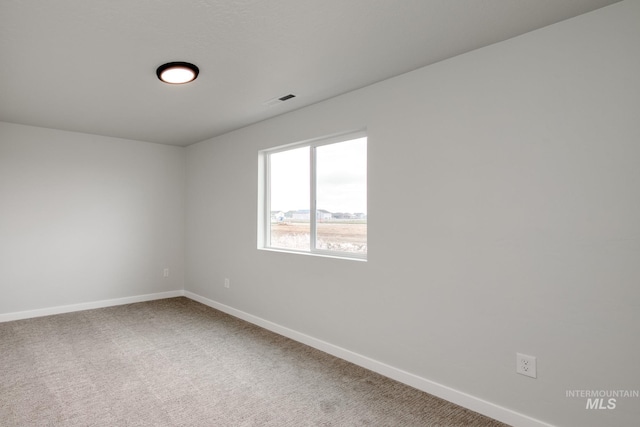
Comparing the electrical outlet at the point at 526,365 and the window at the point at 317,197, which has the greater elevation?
the window at the point at 317,197

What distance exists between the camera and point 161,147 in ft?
18.0

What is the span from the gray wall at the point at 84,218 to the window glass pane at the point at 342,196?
3.03m

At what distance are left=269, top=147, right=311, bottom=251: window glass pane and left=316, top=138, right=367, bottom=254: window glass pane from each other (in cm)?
19

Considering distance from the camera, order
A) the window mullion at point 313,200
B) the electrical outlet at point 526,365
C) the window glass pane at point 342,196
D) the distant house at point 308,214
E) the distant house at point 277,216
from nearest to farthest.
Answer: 1. the electrical outlet at point 526,365
2. the window glass pane at point 342,196
3. the distant house at point 308,214
4. the window mullion at point 313,200
5. the distant house at point 277,216

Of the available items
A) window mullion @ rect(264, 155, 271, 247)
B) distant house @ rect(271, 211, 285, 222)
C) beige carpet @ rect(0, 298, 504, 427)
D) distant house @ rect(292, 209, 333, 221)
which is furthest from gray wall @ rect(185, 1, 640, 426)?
window mullion @ rect(264, 155, 271, 247)

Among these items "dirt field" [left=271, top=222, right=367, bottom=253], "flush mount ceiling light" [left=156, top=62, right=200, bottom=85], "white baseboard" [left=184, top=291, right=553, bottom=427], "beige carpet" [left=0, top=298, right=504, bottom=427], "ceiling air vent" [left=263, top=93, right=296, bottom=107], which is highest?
"ceiling air vent" [left=263, top=93, right=296, bottom=107]

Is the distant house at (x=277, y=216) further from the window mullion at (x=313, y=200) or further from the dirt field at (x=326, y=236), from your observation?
the window mullion at (x=313, y=200)

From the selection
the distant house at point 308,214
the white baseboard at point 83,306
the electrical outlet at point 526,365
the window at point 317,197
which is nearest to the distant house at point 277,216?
the window at point 317,197

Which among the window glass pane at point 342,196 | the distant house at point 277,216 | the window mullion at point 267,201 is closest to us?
the window glass pane at point 342,196

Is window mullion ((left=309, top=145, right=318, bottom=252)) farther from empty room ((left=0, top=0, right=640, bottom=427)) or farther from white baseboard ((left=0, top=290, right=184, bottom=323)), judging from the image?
white baseboard ((left=0, top=290, right=184, bottom=323))

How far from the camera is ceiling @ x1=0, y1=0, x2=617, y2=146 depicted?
190 centimetres

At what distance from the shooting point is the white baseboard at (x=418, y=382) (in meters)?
2.17

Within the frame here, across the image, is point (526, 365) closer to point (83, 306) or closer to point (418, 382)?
point (418, 382)

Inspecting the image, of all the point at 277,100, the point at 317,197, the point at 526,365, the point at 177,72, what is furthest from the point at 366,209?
the point at 177,72
